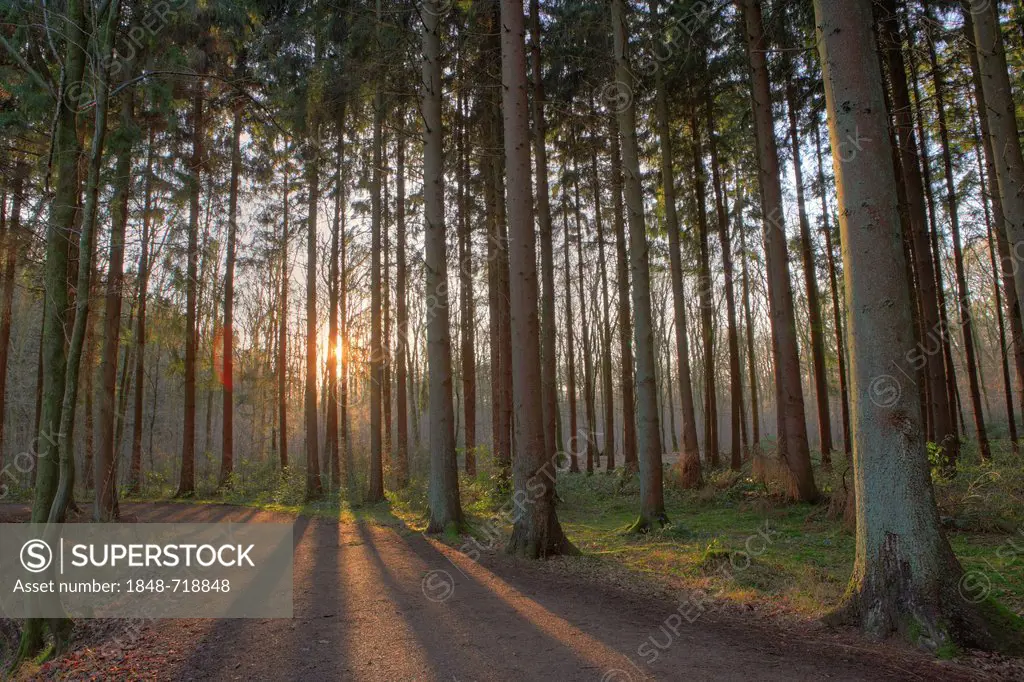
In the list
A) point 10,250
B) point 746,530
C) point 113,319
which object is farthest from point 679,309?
point 10,250

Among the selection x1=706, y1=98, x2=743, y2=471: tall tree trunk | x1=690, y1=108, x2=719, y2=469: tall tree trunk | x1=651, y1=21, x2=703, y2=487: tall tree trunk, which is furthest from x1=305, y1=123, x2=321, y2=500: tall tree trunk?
x1=706, y1=98, x2=743, y2=471: tall tree trunk

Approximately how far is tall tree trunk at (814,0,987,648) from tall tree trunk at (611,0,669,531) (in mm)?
4880

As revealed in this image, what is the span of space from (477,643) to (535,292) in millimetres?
5174

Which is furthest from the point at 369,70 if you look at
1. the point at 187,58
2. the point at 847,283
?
the point at 847,283

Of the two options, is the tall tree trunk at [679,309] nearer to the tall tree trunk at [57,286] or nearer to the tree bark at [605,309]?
the tree bark at [605,309]

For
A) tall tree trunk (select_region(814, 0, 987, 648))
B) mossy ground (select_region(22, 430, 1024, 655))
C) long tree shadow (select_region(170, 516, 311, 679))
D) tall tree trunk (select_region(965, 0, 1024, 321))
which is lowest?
mossy ground (select_region(22, 430, 1024, 655))

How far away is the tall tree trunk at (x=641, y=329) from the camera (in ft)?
32.2

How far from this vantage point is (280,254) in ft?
74.9

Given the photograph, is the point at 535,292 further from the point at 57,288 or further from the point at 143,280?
the point at 143,280

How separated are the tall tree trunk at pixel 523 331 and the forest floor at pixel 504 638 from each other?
0.62 meters

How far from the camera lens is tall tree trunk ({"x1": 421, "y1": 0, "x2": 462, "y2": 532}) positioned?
33.6ft

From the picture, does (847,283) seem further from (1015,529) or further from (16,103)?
(16,103)

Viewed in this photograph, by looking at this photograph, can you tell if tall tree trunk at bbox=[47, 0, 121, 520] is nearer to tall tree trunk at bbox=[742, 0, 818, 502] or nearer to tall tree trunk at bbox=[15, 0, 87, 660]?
tall tree trunk at bbox=[15, 0, 87, 660]

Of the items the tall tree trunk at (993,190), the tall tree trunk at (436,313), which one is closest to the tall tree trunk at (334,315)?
the tall tree trunk at (436,313)
